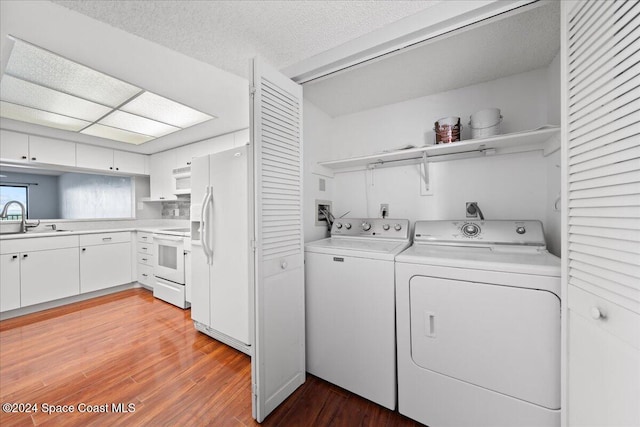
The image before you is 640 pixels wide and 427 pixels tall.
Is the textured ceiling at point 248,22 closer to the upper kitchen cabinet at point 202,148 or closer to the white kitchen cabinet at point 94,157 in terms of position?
the upper kitchen cabinet at point 202,148

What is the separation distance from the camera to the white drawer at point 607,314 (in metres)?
0.65

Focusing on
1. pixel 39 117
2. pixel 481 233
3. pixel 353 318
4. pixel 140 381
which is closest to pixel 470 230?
pixel 481 233

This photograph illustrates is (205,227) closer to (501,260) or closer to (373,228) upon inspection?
(373,228)

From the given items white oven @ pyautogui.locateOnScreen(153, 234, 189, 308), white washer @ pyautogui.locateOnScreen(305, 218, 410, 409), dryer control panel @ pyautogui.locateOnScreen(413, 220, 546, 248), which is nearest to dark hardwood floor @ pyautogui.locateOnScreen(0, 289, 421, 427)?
white washer @ pyautogui.locateOnScreen(305, 218, 410, 409)

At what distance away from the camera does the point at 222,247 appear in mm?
2133

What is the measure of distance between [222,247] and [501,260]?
2.03 meters

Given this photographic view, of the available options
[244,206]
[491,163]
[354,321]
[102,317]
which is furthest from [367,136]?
[102,317]

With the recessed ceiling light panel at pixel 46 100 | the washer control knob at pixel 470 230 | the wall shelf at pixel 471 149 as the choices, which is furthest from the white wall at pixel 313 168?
the recessed ceiling light panel at pixel 46 100

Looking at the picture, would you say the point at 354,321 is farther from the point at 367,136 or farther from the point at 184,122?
the point at 184,122

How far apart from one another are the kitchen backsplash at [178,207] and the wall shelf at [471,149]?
9.45 ft

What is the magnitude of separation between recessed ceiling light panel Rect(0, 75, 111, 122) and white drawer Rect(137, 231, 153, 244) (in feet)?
5.46

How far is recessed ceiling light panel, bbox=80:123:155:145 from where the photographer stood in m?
2.96

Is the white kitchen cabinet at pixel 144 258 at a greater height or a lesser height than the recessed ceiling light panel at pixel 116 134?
lesser

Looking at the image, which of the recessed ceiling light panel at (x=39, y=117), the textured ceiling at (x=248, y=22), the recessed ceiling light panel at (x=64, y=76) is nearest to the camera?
the textured ceiling at (x=248, y=22)
